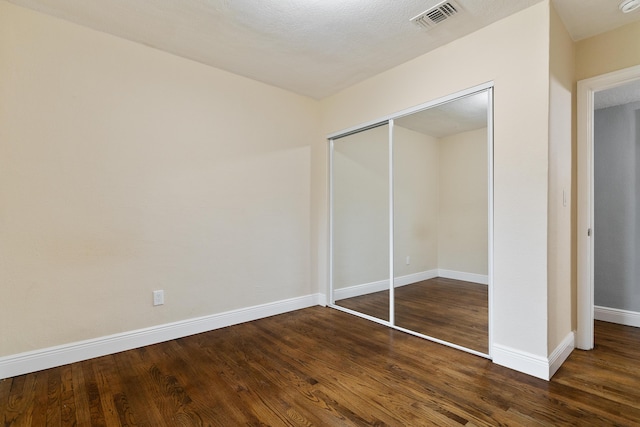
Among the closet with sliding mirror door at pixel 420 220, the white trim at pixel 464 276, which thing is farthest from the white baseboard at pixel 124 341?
the white trim at pixel 464 276

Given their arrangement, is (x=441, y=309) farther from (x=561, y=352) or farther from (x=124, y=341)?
(x=124, y=341)

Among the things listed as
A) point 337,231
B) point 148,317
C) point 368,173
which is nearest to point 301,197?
point 337,231

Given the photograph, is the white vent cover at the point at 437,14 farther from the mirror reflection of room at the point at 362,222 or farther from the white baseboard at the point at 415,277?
the white baseboard at the point at 415,277

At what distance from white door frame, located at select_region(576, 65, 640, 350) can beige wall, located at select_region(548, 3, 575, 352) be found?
0.10 metres

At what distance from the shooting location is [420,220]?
125 inches

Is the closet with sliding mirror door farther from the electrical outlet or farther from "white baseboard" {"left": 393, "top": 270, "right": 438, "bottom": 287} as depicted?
the electrical outlet

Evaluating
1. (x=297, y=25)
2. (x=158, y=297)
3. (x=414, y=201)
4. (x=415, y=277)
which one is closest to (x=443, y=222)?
(x=414, y=201)

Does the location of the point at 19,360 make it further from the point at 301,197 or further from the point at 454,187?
the point at 454,187

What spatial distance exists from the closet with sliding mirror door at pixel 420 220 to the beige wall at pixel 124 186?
0.82m

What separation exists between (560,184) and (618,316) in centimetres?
192

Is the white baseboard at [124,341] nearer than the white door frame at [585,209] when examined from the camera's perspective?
Yes

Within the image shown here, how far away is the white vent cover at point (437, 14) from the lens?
211cm

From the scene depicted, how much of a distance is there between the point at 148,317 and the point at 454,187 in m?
2.99

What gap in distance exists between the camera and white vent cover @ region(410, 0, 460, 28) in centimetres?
211
